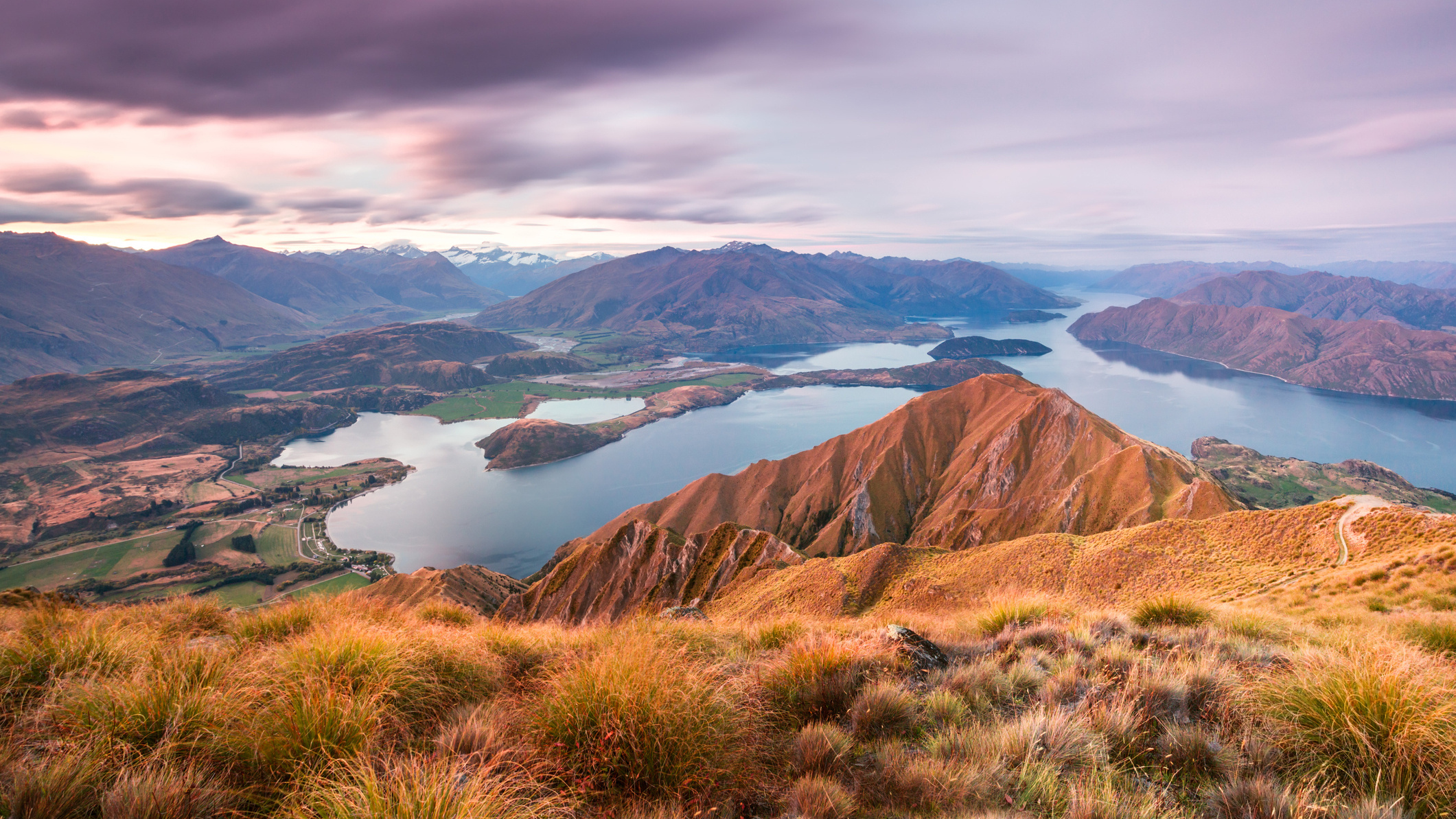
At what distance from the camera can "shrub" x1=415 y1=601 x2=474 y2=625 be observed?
11703mm

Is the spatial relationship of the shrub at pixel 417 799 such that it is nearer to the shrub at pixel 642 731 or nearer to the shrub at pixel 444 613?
Answer: the shrub at pixel 642 731

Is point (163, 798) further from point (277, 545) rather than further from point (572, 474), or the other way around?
point (572, 474)

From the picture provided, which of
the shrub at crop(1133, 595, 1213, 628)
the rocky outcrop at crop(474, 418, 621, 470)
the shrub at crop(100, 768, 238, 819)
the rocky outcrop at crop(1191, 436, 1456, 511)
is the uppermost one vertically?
the shrub at crop(100, 768, 238, 819)

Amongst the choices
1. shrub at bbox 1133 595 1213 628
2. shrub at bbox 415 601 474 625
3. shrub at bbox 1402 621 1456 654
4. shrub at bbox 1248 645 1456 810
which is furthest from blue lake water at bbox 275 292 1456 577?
shrub at bbox 1248 645 1456 810

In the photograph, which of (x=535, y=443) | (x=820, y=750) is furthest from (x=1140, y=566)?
A: (x=535, y=443)

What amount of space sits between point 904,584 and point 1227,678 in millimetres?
30397

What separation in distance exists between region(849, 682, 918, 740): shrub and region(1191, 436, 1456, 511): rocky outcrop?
143780mm

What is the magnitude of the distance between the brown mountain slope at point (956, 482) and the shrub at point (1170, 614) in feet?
206

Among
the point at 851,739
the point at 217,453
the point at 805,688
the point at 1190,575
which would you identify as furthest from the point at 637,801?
the point at 217,453

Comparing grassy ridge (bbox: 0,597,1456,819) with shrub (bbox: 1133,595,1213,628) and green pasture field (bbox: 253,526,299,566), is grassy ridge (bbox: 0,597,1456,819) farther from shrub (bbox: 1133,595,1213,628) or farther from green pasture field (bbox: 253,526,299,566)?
green pasture field (bbox: 253,526,299,566)

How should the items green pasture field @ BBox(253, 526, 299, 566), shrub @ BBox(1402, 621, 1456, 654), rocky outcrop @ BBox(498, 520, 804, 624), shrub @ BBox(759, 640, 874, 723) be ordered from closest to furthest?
shrub @ BBox(759, 640, 874, 723) → shrub @ BBox(1402, 621, 1456, 654) → rocky outcrop @ BBox(498, 520, 804, 624) → green pasture field @ BBox(253, 526, 299, 566)

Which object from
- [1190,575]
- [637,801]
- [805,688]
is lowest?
[1190,575]

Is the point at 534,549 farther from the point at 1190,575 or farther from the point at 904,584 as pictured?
the point at 1190,575

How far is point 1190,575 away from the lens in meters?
27.1
